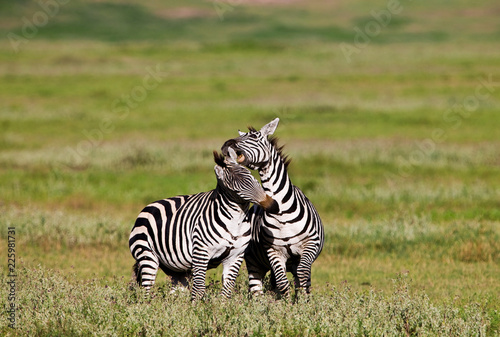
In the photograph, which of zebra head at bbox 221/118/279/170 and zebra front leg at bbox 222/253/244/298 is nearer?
zebra head at bbox 221/118/279/170

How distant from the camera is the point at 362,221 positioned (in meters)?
14.3

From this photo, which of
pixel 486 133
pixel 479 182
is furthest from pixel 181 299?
pixel 486 133

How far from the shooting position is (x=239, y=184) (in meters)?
7.55

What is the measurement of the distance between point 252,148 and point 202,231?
3.54 feet

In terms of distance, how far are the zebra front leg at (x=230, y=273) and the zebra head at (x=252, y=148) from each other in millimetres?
1057

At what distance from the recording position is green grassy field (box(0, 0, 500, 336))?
7.89 metres

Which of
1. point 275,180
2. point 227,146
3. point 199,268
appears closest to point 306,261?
point 275,180

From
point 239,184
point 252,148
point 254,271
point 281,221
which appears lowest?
point 254,271

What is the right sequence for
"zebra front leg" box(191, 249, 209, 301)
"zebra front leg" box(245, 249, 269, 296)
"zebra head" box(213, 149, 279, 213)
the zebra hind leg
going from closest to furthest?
"zebra head" box(213, 149, 279, 213)
"zebra front leg" box(191, 249, 209, 301)
the zebra hind leg
"zebra front leg" box(245, 249, 269, 296)

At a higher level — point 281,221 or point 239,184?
point 239,184

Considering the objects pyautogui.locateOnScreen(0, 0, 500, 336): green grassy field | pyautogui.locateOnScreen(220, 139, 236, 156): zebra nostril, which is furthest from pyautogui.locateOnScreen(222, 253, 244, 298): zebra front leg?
pyautogui.locateOnScreen(220, 139, 236, 156): zebra nostril

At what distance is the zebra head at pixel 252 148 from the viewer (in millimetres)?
7629

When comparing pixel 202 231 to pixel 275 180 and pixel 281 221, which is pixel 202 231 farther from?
pixel 275 180

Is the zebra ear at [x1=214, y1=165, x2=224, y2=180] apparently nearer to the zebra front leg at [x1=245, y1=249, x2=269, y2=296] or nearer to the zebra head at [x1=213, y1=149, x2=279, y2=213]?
the zebra head at [x1=213, y1=149, x2=279, y2=213]
